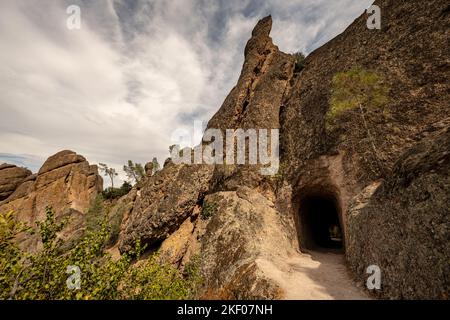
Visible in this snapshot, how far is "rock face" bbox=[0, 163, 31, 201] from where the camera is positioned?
52.3 metres

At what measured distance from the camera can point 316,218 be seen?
95.5 feet

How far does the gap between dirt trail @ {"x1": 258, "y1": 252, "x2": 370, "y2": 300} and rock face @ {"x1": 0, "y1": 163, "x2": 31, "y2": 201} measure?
6670 cm

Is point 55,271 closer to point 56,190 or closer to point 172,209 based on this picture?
point 172,209

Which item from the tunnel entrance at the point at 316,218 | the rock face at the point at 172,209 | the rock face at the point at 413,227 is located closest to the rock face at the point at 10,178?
the rock face at the point at 172,209

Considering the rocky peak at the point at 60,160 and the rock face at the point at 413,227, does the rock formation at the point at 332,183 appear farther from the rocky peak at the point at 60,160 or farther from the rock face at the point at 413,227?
the rocky peak at the point at 60,160

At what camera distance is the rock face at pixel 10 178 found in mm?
52281

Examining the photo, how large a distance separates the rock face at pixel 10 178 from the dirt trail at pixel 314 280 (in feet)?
219

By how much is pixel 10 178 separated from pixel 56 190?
39.0ft

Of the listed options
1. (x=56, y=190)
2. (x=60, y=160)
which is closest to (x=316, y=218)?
(x=56, y=190)

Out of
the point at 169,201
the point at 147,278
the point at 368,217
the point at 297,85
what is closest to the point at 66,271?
the point at 147,278

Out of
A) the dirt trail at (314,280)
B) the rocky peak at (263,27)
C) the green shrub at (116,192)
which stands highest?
the rocky peak at (263,27)

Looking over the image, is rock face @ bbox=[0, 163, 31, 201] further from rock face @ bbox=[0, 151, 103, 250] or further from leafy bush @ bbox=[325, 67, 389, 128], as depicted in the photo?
leafy bush @ bbox=[325, 67, 389, 128]

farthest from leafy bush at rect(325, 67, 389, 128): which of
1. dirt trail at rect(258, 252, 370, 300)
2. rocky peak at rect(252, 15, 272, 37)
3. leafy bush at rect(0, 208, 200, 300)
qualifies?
rocky peak at rect(252, 15, 272, 37)
